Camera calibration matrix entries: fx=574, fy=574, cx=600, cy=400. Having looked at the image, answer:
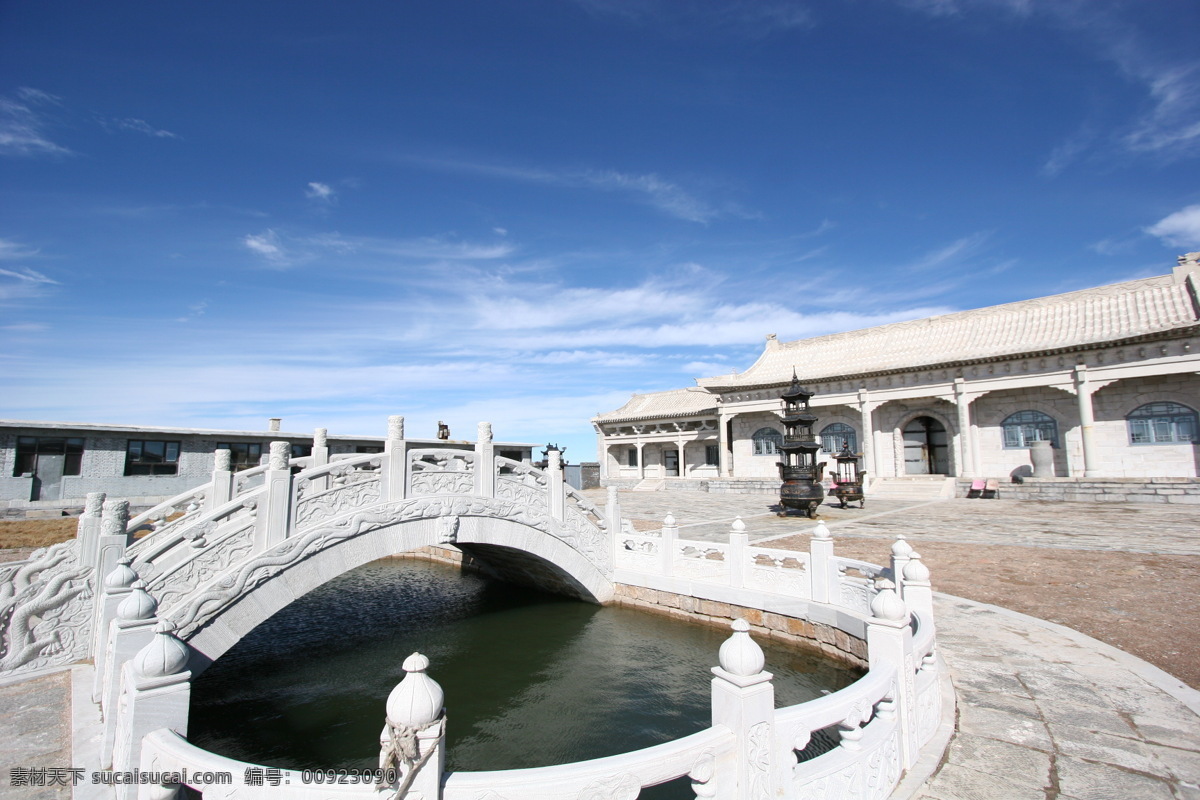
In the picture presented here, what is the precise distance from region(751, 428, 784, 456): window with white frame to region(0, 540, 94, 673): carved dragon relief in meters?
29.4

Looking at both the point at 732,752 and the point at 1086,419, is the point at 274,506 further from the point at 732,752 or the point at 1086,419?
the point at 1086,419

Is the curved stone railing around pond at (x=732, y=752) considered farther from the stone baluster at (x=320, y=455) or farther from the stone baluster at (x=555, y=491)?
the stone baluster at (x=555, y=491)

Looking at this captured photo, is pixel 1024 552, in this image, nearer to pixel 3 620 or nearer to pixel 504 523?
pixel 504 523

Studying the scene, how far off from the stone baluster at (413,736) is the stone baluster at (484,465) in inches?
260

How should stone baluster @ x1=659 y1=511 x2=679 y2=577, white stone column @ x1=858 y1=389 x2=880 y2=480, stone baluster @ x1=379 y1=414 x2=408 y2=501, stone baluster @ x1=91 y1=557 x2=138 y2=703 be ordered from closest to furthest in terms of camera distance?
stone baluster @ x1=91 y1=557 x2=138 y2=703
stone baluster @ x1=379 y1=414 x2=408 y2=501
stone baluster @ x1=659 y1=511 x2=679 y2=577
white stone column @ x1=858 y1=389 x2=880 y2=480

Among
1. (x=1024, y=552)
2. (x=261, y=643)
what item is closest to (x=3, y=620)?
(x=261, y=643)

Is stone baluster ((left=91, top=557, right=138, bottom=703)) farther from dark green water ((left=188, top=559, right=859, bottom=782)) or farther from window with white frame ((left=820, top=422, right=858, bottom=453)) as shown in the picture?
window with white frame ((left=820, top=422, right=858, bottom=453))

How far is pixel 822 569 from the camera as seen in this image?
853 cm

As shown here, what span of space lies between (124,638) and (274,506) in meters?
2.62

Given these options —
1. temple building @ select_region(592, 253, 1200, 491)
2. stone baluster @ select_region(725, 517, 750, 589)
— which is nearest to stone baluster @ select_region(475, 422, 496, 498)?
stone baluster @ select_region(725, 517, 750, 589)

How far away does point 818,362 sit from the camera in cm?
3133

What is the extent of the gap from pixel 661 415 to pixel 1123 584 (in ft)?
91.5

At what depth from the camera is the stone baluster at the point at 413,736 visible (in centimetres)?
247

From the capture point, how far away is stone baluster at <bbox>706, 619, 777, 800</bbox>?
301 centimetres
